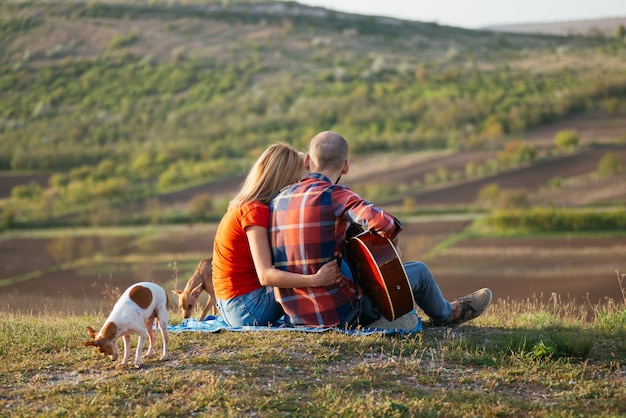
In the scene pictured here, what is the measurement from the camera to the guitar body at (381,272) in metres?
6.09

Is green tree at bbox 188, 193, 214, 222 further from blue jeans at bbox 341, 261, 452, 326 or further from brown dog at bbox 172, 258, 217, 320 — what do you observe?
blue jeans at bbox 341, 261, 452, 326

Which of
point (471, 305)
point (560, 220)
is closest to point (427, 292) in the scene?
point (471, 305)

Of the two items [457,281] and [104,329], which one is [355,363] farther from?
[457,281]

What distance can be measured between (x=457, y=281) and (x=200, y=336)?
21.9 m

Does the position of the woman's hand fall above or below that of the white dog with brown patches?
above

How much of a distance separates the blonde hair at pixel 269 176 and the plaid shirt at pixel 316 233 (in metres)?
0.16

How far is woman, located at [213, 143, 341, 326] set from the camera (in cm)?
623

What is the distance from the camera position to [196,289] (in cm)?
784

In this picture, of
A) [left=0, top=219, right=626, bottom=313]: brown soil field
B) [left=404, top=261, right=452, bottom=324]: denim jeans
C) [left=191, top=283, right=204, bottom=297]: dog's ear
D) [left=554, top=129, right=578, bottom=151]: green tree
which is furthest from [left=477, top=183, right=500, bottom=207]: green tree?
[left=404, top=261, right=452, bottom=324]: denim jeans

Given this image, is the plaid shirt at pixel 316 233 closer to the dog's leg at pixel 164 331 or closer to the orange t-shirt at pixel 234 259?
the orange t-shirt at pixel 234 259

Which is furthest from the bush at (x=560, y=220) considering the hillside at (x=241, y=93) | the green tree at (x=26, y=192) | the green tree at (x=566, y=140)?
the green tree at (x=26, y=192)

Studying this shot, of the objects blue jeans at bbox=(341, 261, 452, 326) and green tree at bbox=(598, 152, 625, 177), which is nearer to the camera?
blue jeans at bbox=(341, 261, 452, 326)

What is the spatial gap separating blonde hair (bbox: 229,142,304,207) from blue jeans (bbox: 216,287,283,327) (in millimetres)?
795

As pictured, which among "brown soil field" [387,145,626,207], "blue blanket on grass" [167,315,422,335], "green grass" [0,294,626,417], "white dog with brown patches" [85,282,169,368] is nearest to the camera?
"green grass" [0,294,626,417]
